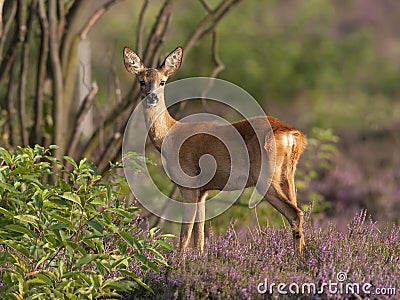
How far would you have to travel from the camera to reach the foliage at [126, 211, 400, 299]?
14.4 feet

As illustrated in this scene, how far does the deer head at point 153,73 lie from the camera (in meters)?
5.46

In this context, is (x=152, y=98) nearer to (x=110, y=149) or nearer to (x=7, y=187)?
(x=7, y=187)

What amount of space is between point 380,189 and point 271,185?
23.4ft

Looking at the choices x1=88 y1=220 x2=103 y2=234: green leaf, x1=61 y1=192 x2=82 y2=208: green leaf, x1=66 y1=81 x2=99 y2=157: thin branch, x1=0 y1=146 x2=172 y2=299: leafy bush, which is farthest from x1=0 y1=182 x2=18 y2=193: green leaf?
x1=66 y1=81 x2=99 y2=157: thin branch

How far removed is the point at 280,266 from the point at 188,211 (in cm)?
96

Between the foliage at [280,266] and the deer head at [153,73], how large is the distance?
104cm

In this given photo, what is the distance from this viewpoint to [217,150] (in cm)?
545

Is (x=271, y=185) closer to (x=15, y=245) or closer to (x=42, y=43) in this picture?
(x=15, y=245)

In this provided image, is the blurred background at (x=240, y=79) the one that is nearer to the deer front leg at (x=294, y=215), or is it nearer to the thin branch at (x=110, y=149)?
the thin branch at (x=110, y=149)

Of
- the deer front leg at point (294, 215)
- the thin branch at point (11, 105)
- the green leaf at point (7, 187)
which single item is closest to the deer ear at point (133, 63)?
the deer front leg at point (294, 215)

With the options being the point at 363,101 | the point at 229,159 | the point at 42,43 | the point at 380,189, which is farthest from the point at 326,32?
the point at 229,159

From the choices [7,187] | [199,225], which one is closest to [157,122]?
[199,225]

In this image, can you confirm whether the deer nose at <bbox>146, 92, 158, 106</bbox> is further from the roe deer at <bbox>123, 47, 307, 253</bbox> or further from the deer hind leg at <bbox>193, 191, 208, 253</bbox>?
the deer hind leg at <bbox>193, 191, 208, 253</bbox>

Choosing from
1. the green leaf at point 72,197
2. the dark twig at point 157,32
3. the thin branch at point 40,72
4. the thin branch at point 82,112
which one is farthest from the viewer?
the dark twig at point 157,32
